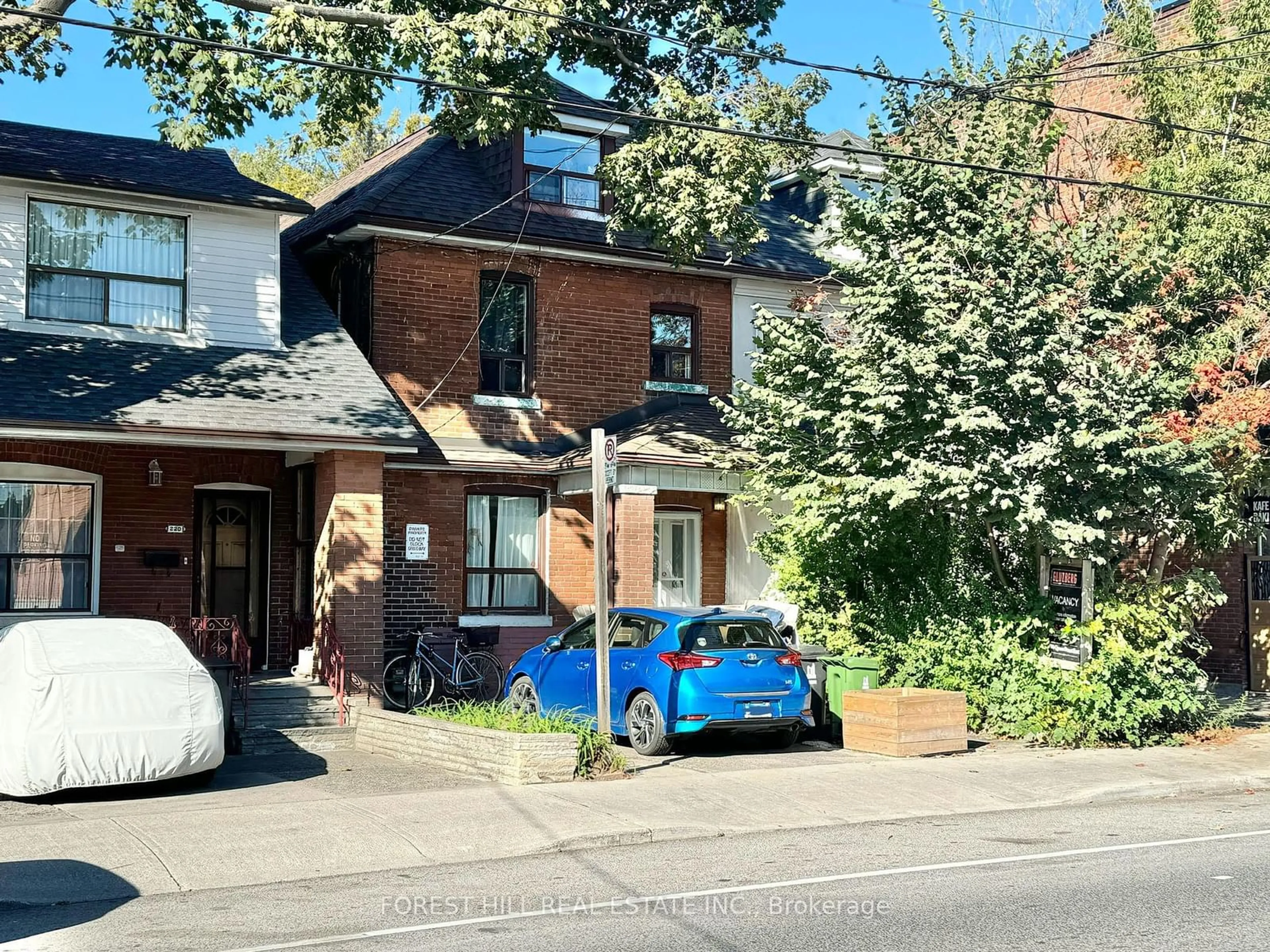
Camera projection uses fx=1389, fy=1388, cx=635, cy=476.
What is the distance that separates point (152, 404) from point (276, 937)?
10.1m

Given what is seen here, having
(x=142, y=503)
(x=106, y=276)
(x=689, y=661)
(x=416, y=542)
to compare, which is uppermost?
(x=106, y=276)

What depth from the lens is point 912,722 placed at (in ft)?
48.5

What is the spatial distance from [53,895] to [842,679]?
9.88m

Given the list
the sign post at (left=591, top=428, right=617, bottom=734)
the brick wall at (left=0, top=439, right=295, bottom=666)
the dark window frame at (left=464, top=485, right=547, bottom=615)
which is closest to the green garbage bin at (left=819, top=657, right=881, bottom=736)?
the sign post at (left=591, top=428, right=617, bottom=734)

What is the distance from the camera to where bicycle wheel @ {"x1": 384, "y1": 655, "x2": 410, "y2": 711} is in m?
18.4

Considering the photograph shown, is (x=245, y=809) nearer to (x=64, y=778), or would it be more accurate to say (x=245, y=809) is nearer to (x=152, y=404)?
(x=64, y=778)

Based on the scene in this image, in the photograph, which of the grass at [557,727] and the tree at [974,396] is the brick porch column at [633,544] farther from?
the grass at [557,727]

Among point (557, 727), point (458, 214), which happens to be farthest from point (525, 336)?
point (557, 727)

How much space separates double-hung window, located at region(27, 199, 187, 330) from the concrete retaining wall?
6753 millimetres

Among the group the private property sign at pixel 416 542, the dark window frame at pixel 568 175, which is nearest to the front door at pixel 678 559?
the private property sign at pixel 416 542

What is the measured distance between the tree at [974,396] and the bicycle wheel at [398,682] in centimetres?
526

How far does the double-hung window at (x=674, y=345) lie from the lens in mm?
22578

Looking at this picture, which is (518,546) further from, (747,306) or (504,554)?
(747,306)

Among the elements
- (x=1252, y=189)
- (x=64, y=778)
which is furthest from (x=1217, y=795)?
(x=64, y=778)
